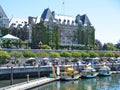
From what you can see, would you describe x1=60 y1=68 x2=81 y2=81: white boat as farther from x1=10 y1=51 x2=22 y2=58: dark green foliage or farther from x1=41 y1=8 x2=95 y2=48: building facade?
x1=41 y1=8 x2=95 y2=48: building facade

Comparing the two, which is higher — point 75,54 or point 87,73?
point 75,54

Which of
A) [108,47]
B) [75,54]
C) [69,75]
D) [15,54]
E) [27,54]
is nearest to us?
[69,75]

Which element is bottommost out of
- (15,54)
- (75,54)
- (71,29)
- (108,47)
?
(75,54)

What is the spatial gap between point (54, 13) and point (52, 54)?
36.9 metres

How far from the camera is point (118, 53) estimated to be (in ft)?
337

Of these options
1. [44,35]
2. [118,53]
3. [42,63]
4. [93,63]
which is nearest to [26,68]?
[42,63]

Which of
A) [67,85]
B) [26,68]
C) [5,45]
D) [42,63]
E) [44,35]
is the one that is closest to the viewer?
[67,85]

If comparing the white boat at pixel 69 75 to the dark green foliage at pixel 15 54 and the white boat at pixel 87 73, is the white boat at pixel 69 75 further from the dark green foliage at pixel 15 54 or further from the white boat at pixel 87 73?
the dark green foliage at pixel 15 54

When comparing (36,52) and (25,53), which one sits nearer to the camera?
(25,53)

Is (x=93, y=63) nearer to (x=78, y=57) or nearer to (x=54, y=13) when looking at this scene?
(x=78, y=57)

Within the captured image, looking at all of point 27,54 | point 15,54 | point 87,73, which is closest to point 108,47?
point 27,54

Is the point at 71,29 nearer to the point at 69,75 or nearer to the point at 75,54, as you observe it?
the point at 75,54

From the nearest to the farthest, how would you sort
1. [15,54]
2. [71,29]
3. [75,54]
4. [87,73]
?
[87,73] → [15,54] → [75,54] → [71,29]

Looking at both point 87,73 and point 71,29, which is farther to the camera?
point 71,29
